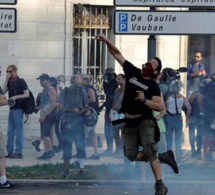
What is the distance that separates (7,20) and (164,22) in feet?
8.13

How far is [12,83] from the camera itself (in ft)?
50.9

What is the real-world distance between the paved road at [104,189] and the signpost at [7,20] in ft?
8.11

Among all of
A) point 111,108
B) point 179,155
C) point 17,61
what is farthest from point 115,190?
point 17,61

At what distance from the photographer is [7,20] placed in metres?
12.9

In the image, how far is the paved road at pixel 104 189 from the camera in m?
11.6

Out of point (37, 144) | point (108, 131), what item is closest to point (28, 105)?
point (37, 144)

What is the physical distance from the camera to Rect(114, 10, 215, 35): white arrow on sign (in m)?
12.6

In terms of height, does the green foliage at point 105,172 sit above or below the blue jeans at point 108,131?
below

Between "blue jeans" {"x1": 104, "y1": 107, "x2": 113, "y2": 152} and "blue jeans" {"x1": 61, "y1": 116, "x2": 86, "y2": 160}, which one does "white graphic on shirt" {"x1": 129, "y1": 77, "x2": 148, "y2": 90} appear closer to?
"blue jeans" {"x1": 61, "y1": 116, "x2": 86, "y2": 160}

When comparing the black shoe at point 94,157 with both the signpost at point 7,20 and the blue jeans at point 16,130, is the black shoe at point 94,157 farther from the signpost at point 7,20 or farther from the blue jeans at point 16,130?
the signpost at point 7,20

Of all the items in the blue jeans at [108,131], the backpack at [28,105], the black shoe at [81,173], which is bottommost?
the black shoe at [81,173]

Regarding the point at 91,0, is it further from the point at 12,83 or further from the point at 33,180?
the point at 33,180

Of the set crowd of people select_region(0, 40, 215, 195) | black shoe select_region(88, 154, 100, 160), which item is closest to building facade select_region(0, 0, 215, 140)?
crowd of people select_region(0, 40, 215, 195)

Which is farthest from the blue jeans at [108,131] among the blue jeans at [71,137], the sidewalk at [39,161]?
the blue jeans at [71,137]
